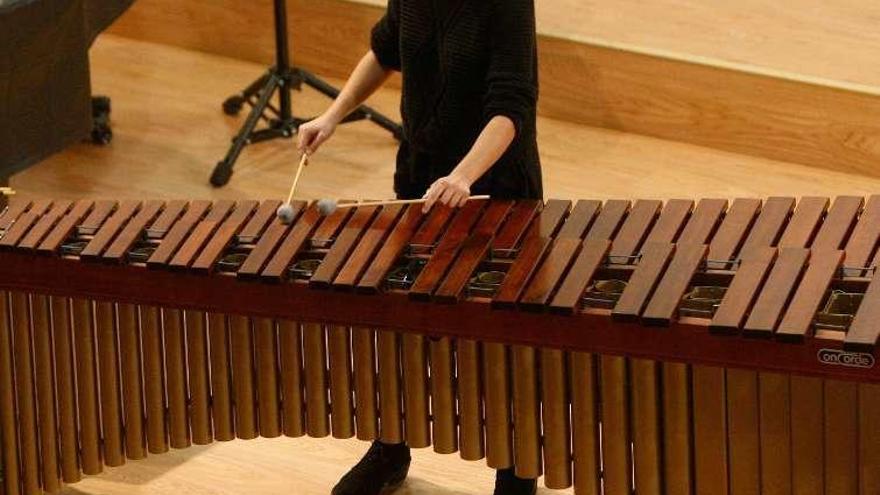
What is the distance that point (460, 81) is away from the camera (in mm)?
3688

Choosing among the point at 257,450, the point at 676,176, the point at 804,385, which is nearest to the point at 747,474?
the point at 804,385

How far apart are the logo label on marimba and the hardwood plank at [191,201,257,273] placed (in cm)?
123

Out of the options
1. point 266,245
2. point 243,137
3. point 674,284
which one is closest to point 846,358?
point 674,284

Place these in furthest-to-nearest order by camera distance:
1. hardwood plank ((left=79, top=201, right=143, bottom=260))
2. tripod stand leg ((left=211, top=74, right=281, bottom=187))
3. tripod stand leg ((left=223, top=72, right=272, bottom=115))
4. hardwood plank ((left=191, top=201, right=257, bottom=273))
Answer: tripod stand leg ((left=223, top=72, right=272, bottom=115))
tripod stand leg ((left=211, top=74, right=281, bottom=187))
hardwood plank ((left=79, top=201, right=143, bottom=260))
hardwood plank ((left=191, top=201, right=257, bottom=273))

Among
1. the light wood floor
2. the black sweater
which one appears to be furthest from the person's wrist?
the light wood floor

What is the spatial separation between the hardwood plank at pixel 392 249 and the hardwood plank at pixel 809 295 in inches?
30.6

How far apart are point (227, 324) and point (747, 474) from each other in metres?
1.10

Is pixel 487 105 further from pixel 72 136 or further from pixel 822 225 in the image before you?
pixel 72 136

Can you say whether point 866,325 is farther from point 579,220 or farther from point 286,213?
point 286,213

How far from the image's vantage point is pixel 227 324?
3654 mm

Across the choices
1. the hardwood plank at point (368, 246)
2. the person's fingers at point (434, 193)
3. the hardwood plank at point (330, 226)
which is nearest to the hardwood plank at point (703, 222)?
the person's fingers at point (434, 193)

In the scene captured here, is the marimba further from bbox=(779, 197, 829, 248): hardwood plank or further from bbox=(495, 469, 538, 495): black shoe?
bbox=(495, 469, 538, 495): black shoe

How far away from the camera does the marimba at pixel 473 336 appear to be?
3162mm

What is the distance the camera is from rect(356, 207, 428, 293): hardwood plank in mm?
3400
